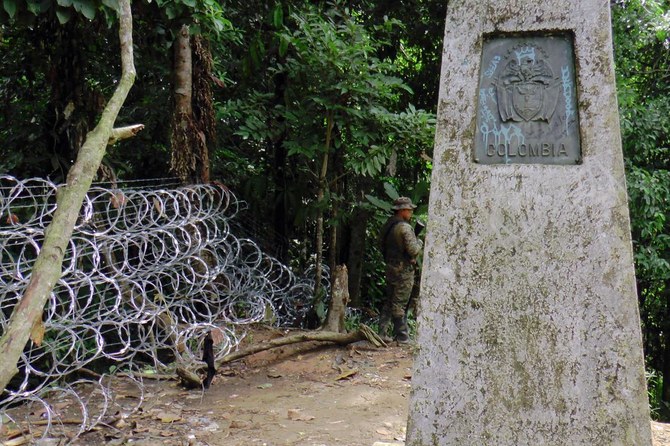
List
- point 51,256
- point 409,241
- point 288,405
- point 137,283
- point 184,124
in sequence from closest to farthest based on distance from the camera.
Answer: point 51,256, point 288,405, point 137,283, point 184,124, point 409,241

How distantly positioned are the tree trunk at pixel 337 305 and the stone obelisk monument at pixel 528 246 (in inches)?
193

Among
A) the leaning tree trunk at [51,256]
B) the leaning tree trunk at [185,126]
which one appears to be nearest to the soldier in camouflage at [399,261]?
the leaning tree trunk at [185,126]

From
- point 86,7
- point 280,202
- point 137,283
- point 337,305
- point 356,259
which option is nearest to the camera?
point 86,7

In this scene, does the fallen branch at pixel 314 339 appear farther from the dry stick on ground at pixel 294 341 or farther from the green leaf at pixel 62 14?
the green leaf at pixel 62 14

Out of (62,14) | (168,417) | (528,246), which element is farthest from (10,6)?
(528,246)

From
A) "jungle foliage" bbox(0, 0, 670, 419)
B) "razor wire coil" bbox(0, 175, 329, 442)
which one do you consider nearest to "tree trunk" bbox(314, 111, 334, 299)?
"jungle foliage" bbox(0, 0, 670, 419)

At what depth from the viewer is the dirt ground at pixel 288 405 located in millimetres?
4996

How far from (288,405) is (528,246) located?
334 cm

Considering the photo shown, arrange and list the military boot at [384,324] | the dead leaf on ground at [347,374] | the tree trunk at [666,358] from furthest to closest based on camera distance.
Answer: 1. the tree trunk at [666,358]
2. the military boot at [384,324]
3. the dead leaf on ground at [347,374]

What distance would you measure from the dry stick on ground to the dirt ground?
0.09m

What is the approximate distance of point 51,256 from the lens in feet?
8.82

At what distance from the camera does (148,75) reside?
9320mm

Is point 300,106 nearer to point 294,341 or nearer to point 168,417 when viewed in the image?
point 294,341

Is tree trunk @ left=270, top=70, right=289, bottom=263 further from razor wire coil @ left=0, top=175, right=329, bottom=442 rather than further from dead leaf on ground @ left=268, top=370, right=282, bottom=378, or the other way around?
dead leaf on ground @ left=268, top=370, right=282, bottom=378
